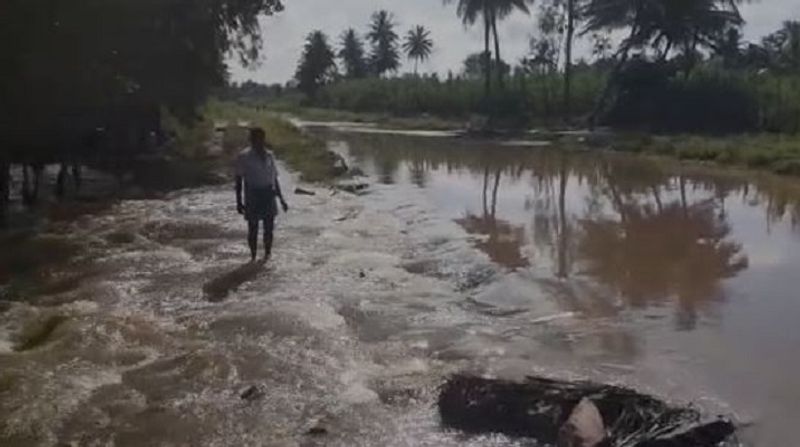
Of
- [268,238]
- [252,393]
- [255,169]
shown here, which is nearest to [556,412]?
[252,393]

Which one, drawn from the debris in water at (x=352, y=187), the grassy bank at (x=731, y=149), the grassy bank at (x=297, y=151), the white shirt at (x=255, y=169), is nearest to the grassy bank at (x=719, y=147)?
the grassy bank at (x=731, y=149)

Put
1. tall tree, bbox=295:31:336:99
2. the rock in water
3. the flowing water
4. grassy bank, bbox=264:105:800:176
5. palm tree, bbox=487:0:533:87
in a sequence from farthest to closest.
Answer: tall tree, bbox=295:31:336:99, palm tree, bbox=487:0:533:87, grassy bank, bbox=264:105:800:176, the flowing water, the rock in water

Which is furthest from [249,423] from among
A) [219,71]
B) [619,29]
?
[619,29]

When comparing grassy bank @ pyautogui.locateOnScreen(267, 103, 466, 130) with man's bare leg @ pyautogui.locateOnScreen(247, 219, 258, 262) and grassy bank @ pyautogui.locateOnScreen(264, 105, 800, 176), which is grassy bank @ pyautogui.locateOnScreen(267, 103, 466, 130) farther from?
man's bare leg @ pyautogui.locateOnScreen(247, 219, 258, 262)

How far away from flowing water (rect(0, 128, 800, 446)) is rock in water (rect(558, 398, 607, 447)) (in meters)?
0.52

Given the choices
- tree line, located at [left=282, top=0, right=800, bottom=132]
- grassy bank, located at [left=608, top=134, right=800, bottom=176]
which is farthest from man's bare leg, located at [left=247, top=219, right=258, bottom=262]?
tree line, located at [left=282, top=0, right=800, bottom=132]

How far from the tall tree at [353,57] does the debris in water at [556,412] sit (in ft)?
343

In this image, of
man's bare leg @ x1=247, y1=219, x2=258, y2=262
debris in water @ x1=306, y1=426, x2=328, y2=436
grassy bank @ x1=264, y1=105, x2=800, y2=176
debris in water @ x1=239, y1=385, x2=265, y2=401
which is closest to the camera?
debris in water @ x1=306, y1=426, x2=328, y2=436

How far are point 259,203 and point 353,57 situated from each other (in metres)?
101

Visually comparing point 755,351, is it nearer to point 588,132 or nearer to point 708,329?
point 708,329

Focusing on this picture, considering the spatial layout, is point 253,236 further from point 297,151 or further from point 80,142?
point 297,151

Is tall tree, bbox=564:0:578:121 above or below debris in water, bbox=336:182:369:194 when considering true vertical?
above

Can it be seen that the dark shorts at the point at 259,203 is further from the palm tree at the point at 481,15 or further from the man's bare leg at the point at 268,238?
the palm tree at the point at 481,15

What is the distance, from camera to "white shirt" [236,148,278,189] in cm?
1314
